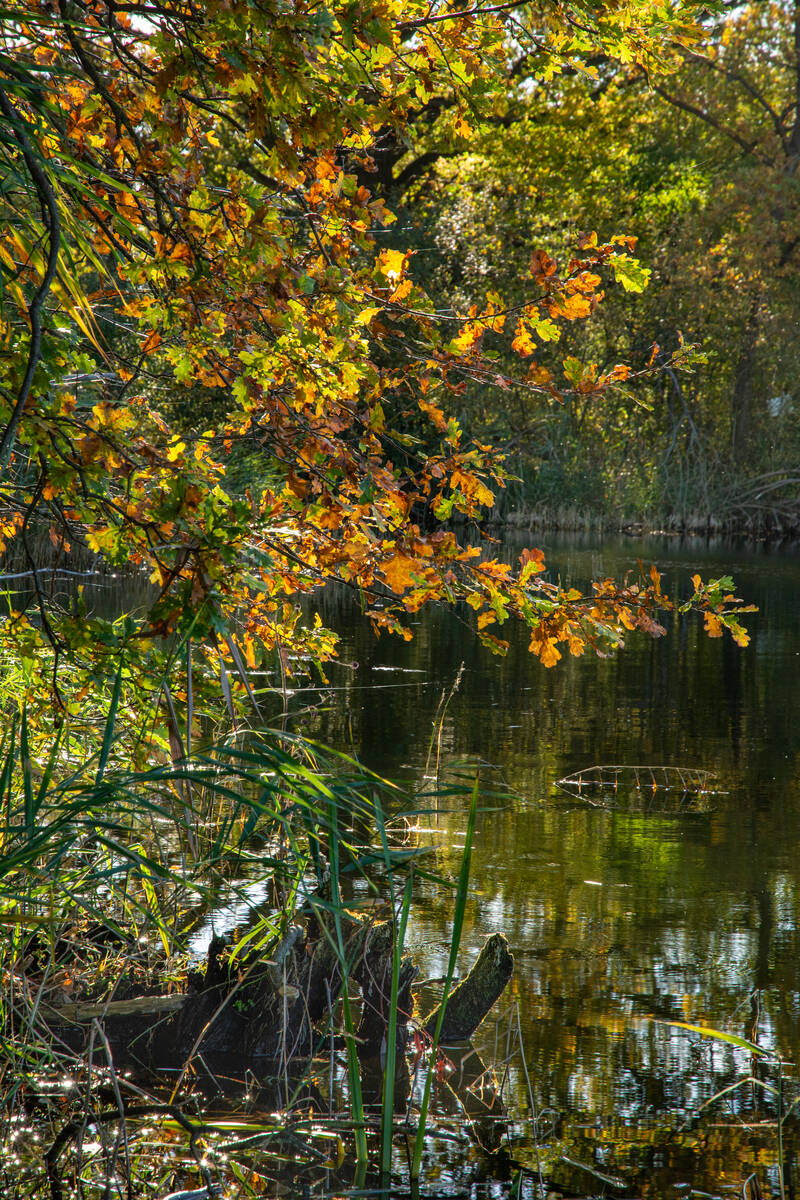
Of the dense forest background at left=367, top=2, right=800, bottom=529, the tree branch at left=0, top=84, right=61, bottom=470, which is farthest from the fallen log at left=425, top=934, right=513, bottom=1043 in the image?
the dense forest background at left=367, top=2, right=800, bottom=529

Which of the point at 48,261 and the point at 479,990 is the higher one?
the point at 48,261

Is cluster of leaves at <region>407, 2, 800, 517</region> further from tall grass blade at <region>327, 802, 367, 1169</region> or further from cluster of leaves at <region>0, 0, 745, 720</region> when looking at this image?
tall grass blade at <region>327, 802, 367, 1169</region>

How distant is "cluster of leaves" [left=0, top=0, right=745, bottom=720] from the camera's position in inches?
104

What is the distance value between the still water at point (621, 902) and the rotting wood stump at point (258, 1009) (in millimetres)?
365

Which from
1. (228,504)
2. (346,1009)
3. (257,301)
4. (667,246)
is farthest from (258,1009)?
(667,246)

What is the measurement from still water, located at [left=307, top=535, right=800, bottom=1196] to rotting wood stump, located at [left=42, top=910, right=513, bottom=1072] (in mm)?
365

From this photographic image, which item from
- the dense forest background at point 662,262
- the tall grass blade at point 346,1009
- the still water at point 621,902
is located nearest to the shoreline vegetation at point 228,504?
the tall grass blade at point 346,1009

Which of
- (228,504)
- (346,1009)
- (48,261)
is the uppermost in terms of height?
(48,261)

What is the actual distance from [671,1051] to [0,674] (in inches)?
129

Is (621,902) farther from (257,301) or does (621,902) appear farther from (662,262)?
(662,262)

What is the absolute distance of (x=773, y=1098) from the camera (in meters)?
3.24

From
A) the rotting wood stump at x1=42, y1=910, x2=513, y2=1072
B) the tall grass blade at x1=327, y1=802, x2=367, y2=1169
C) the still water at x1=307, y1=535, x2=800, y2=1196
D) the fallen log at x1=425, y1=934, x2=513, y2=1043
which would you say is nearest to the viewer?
the tall grass blade at x1=327, y1=802, x2=367, y2=1169

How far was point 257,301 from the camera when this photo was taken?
3.30 meters

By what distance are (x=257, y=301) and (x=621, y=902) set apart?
2684 millimetres
